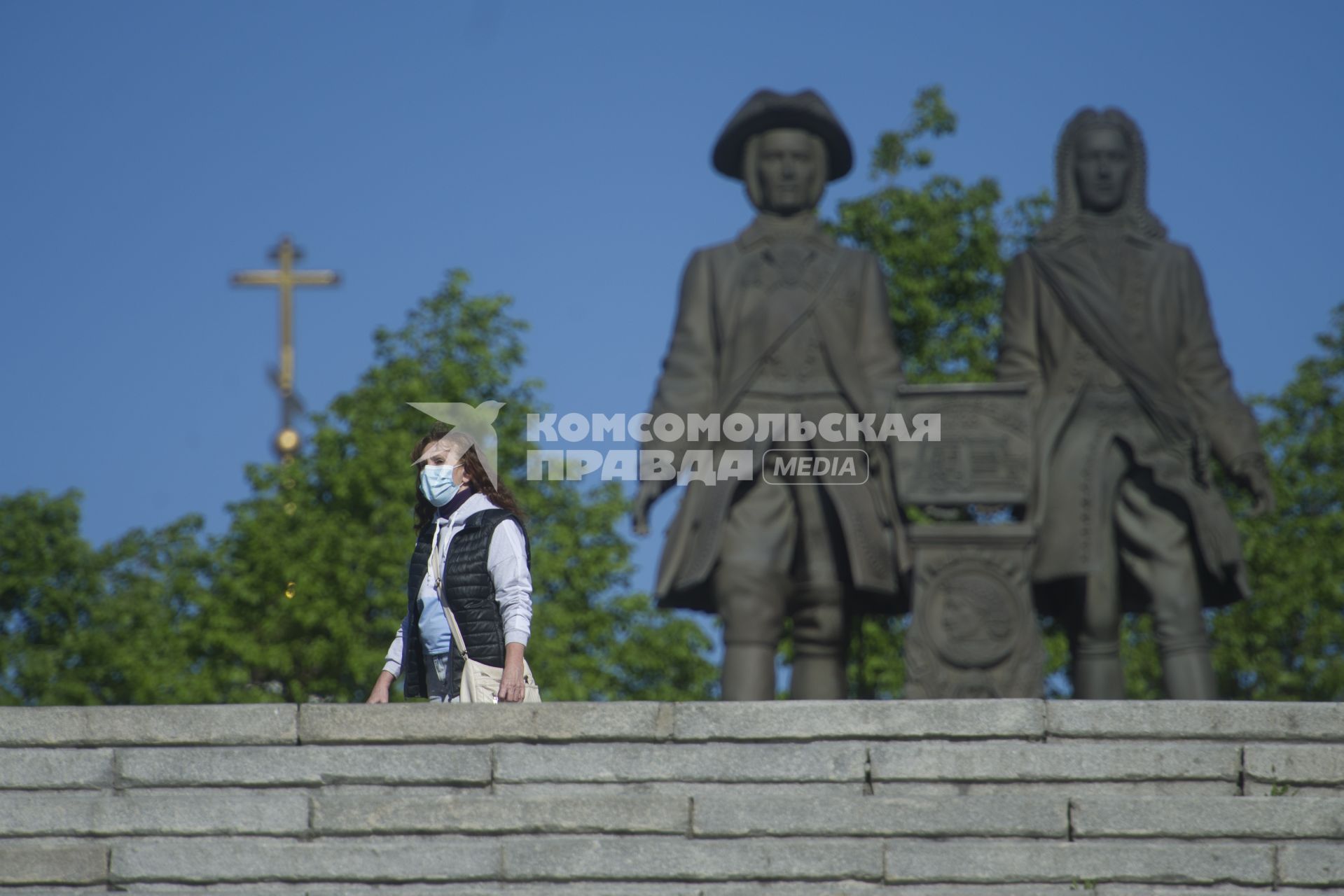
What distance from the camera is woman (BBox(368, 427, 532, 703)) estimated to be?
7418mm

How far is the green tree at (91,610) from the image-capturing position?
2352 cm

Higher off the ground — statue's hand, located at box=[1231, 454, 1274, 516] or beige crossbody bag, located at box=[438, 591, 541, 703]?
statue's hand, located at box=[1231, 454, 1274, 516]

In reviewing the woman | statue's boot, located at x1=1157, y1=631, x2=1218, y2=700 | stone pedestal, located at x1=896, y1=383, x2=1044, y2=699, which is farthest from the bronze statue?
the woman

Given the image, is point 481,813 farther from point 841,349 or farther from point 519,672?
point 841,349

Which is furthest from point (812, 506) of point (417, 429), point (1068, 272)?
point (417, 429)

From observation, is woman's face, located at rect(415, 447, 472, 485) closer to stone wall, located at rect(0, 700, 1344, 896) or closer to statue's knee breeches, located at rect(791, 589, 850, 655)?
stone wall, located at rect(0, 700, 1344, 896)

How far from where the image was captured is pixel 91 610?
100 feet

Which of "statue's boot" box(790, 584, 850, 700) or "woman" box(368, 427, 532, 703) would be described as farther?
"statue's boot" box(790, 584, 850, 700)

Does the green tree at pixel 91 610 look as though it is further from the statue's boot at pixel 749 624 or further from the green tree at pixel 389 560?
the statue's boot at pixel 749 624

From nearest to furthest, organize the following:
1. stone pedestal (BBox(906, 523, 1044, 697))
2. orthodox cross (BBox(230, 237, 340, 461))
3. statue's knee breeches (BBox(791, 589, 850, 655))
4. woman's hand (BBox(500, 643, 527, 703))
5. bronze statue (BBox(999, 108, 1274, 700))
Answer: woman's hand (BBox(500, 643, 527, 703)) < stone pedestal (BBox(906, 523, 1044, 697)) < bronze statue (BBox(999, 108, 1274, 700)) < statue's knee breeches (BBox(791, 589, 850, 655)) < orthodox cross (BBox(230, 237, 340, 461))

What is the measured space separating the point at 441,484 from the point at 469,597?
19.7 inches

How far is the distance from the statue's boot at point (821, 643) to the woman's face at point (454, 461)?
3.11m

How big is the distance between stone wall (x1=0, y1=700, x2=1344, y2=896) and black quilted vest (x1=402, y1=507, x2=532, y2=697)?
13.8 inches
